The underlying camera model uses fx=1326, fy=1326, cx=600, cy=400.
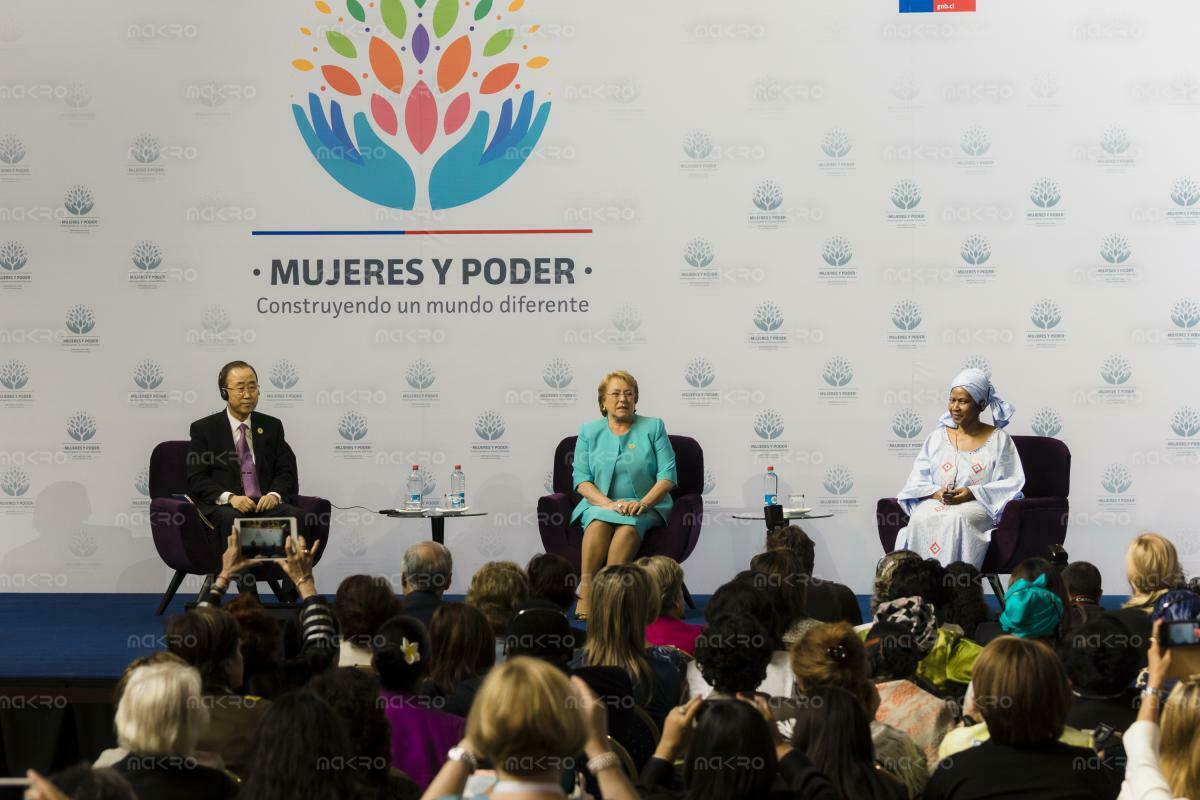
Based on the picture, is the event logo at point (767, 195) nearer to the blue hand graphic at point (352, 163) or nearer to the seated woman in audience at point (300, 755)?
the blue hand graphic at point (352, 163)

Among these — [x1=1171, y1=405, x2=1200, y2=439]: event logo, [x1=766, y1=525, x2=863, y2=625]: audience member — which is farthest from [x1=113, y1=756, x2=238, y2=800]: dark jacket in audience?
[x1=1171, y1=405, x2=1200, y2=439]: event logo

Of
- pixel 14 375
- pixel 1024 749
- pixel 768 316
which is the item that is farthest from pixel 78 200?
pixel 1024 749

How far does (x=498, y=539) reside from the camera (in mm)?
7441

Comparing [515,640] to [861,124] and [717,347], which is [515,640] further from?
[861,124]

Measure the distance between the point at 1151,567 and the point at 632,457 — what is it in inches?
112

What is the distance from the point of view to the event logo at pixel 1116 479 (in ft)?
24.1

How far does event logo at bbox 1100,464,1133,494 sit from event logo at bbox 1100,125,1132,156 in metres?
1.74

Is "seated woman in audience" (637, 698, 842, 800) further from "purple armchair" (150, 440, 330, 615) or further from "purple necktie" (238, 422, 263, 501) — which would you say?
"purple necktie" (238, 422, 263, 501)

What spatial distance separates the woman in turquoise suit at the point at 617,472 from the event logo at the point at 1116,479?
256 centimetres

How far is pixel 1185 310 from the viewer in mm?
7312

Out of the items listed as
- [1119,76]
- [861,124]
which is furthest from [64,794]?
[1119,76]

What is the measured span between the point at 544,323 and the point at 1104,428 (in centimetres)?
316

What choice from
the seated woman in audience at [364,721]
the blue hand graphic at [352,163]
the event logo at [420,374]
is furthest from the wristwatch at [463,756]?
the blue hand graphic at [352,163]

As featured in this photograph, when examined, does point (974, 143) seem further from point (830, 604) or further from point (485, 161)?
point (830, 604)
